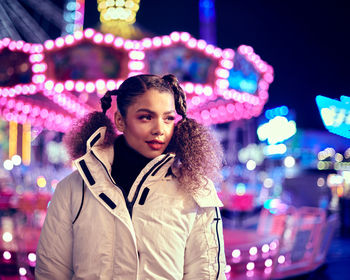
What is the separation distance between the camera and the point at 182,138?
1883mm

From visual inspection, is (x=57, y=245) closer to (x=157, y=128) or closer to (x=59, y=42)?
(x=157, y=128)

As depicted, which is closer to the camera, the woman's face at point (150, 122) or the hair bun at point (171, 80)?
the woman's face at point (150, 122)

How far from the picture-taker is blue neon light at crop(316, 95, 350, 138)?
2547mm

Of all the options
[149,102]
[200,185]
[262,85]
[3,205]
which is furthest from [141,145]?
[3,205]

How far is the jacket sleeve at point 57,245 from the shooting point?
167cm

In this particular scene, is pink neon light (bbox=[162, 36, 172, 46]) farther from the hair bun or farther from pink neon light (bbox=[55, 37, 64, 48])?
the hair bun

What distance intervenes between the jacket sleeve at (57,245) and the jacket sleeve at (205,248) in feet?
1.72

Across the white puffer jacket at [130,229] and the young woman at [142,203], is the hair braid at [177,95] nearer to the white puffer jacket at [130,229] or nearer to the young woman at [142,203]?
the young woman at [142,203]

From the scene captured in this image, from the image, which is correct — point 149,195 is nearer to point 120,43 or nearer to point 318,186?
point 120,43

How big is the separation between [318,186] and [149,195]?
10743mm

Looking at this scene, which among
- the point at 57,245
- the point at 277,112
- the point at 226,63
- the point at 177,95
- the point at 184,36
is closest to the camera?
the point at 57,245

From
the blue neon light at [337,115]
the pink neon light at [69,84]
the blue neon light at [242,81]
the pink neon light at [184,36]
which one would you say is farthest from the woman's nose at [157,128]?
the blue neon light at [242,81]

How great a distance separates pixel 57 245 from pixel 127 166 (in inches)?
18.1

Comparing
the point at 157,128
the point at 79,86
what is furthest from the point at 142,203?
the point at 79,86
